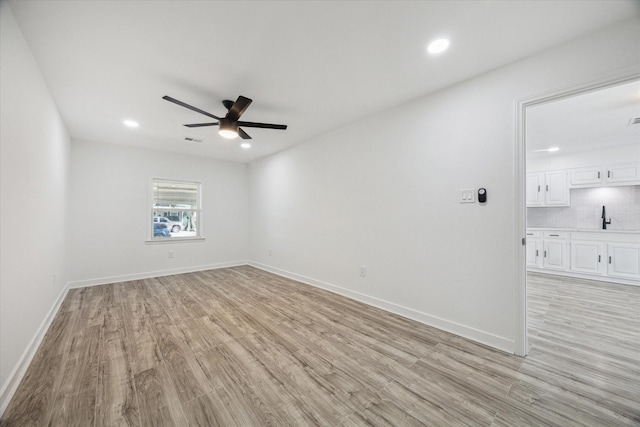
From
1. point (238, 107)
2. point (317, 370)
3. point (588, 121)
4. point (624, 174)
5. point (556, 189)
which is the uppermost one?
point (588, 121)

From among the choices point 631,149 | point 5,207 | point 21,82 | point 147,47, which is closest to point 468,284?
point 147,47

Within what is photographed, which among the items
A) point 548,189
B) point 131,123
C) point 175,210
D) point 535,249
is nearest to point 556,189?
point 548,189

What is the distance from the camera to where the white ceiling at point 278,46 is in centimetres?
166

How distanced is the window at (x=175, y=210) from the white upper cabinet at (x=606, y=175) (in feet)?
26.3

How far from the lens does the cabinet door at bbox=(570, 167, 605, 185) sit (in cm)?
474

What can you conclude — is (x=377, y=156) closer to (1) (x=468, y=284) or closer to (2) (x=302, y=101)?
(2) (x=302, y=101)

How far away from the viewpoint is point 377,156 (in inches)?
131

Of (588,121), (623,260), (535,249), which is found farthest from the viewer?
(535,249)

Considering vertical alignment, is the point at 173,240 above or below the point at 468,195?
below

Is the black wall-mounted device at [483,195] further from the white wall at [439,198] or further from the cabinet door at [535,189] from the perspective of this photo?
the cabinet door at [535,189]

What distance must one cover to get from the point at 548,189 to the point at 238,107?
6445mm

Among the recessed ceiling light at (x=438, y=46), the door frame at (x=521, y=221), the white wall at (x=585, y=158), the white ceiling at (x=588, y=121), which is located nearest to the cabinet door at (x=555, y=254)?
the white wall at (x=585, y=158)

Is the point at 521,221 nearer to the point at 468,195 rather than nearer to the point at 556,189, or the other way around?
the point at 468,195

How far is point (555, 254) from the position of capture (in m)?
4.98
